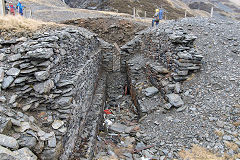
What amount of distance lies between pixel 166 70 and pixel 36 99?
7139 millimetres

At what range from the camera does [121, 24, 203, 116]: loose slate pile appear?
828 cm

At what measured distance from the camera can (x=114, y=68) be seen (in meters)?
15.2

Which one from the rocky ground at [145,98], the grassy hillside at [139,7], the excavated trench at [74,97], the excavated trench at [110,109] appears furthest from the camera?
the grassy hillside at [139,7]

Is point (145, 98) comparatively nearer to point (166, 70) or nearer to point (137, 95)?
point (137, 95)

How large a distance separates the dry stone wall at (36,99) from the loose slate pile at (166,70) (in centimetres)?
471

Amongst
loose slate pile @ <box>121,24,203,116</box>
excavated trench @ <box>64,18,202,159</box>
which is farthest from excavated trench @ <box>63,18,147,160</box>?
loose slate pile @ <box>121,24,203,116</box>

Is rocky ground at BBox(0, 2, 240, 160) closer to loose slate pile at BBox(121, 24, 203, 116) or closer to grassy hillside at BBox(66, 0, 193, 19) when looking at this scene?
loose slate pile at BBox(121, 24, 203, 116)

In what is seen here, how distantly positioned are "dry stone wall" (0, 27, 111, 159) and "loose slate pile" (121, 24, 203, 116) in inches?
186

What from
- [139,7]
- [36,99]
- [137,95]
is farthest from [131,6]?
[36,99]

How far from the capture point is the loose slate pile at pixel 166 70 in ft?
27.2

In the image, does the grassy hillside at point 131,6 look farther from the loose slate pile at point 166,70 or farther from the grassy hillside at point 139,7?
the loose slate pile at point 166,70

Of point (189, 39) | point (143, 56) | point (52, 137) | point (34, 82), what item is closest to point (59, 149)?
point (52, 137)

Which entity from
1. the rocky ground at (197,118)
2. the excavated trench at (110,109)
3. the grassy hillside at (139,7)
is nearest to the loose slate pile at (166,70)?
the rocky ground at (197,118)

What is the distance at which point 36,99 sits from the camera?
4.41 m
